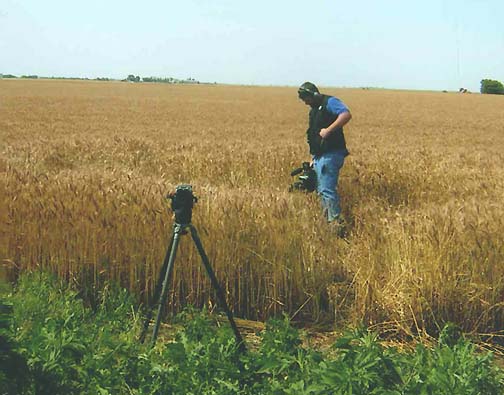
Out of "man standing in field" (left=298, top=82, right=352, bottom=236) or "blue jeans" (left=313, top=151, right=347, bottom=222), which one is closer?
"man standing in field" (left=298, top=82, right=352, bottom=236)

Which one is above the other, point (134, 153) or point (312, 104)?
point (312, 104)

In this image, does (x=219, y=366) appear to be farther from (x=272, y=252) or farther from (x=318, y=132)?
(x=318, y=132)

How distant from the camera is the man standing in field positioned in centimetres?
752

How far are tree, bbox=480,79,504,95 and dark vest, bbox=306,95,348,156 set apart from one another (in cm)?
10796

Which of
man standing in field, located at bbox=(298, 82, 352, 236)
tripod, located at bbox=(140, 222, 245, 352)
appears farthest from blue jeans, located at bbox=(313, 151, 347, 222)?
tripod, located at bbox=(140, 222, 245, 352)

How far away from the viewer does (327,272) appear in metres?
6.00

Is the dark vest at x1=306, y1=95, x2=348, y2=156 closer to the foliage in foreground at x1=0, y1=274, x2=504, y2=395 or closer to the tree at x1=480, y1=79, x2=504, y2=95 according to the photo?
the foliage in foreground at x1=0, y1=274, x2=504, y2=395

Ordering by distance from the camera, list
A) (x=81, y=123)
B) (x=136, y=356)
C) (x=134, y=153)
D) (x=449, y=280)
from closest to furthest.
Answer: (x=136, y=356), (x=449, y=280), (x=134, y=153), (x=81, y=123)

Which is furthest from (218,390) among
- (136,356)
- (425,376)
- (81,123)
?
(81,123)

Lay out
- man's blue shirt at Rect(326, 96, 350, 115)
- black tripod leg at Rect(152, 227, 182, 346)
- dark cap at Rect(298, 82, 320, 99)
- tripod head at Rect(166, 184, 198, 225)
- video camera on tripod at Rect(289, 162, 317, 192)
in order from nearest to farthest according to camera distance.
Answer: black tripod leg at Rect(152, 227, 182, 346)
tripod head at Rect(166, 184, 198, 225)
dark cap at Rect(298, 82, 320, 99)
man's blue shirt at Rect(326, 96, 350, 115)
video camera on tripod at Rect(289, 162, 317, 192)

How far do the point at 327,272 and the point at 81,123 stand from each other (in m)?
21.1

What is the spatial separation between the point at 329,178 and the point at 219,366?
4.14 meters

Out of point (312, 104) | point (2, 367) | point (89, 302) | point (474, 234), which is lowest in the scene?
point (89, 302)

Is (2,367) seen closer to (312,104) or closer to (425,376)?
(425,376)
